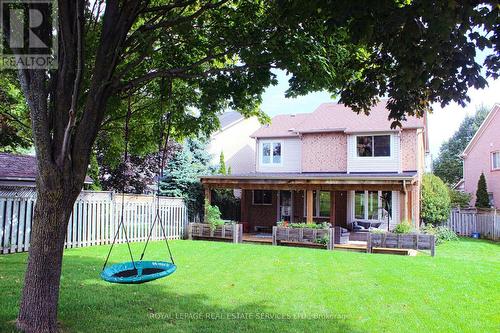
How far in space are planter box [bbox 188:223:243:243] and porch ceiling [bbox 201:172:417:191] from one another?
96.0 inches

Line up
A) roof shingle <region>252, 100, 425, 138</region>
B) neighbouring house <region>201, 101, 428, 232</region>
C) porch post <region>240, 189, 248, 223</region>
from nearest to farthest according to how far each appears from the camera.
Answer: neighbouring house <region>201, 101, 428, 232</region>
roof shingle <region>252, 100, 425, 138</region>
porch post <region>240, 189, 248, 223</region>

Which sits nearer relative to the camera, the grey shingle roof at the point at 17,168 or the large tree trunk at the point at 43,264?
the large tree trunk at the point at 43,264

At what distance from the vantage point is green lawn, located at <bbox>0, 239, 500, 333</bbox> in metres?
5.75

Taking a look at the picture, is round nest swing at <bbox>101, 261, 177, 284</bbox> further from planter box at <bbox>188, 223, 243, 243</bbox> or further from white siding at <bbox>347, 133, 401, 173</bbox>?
white siding at <bbox>347, 133, 401, 173</bbox>

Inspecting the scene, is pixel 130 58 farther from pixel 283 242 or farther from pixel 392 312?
pixel 283 242

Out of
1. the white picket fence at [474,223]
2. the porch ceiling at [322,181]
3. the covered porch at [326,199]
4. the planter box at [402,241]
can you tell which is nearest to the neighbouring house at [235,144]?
the covered porch at [326,199]

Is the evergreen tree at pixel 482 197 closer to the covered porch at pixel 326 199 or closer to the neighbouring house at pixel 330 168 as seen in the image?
the neighbouring house at pixel 330 168

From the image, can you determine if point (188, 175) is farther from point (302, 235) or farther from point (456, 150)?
point (456, 150)

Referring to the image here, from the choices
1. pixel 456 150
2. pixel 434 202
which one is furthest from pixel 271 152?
pixel 456 150

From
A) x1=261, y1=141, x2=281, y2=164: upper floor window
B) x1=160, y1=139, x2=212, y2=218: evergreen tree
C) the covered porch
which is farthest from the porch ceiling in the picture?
x1=261, y1=141, x2=281, y2=164: upper floor window

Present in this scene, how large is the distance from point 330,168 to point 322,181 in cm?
553

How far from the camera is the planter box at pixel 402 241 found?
557 inches

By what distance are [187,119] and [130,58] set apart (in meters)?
1.97

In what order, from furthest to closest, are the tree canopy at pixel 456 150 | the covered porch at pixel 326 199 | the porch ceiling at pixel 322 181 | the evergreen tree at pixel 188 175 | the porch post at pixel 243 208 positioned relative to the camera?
1. the tree canopy at pixel 456 150
2. the porch post at pixel 243 208
3. the evergreen tree at pixel 188 175
4. the covered porch at pixel 326 199
5. the porch ceiling at pixel 322 181
